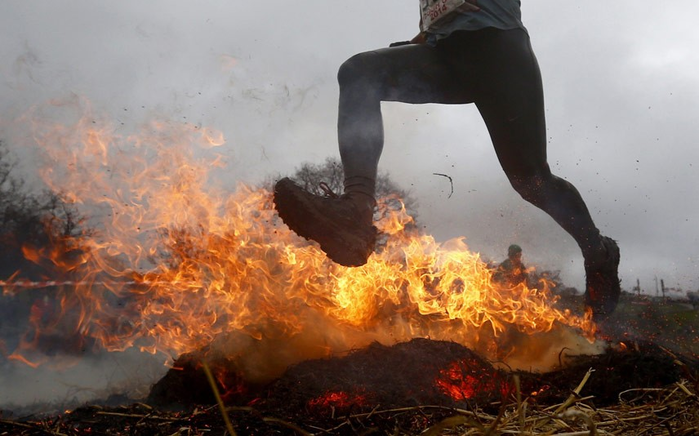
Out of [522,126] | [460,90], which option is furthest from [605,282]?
[460,90]

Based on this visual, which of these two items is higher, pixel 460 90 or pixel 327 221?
pixel 460 90

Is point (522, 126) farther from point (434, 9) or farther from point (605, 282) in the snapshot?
point (605, 282)

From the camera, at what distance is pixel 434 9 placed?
3.22 meters

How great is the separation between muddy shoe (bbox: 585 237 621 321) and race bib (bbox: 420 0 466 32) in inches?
99.5

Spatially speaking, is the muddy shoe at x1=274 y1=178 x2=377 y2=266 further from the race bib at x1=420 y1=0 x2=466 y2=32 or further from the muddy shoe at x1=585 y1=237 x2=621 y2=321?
the muddy shoe at x1=585 y1=237 x2=621 y2=321

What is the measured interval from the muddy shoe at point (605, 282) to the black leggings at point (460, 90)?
4.00 ft

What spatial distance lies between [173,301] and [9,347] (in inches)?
77.5

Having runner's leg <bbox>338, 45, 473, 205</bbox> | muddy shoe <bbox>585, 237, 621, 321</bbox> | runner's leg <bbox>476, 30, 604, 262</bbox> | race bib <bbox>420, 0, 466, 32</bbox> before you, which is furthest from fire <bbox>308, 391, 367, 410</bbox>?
muddy shoe <bbox>585, 237, 621, 321</bbox>

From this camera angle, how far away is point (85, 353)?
16.4 feet

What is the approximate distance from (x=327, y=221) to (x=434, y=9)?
1.71m

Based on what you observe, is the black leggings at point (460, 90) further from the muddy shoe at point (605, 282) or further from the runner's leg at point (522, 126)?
the muddy shoe at point (605, 282)

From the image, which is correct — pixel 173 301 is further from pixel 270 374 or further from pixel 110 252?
pixel 270 374

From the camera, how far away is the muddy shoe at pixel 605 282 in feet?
14.0

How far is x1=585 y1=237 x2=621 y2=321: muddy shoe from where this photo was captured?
4.25m
